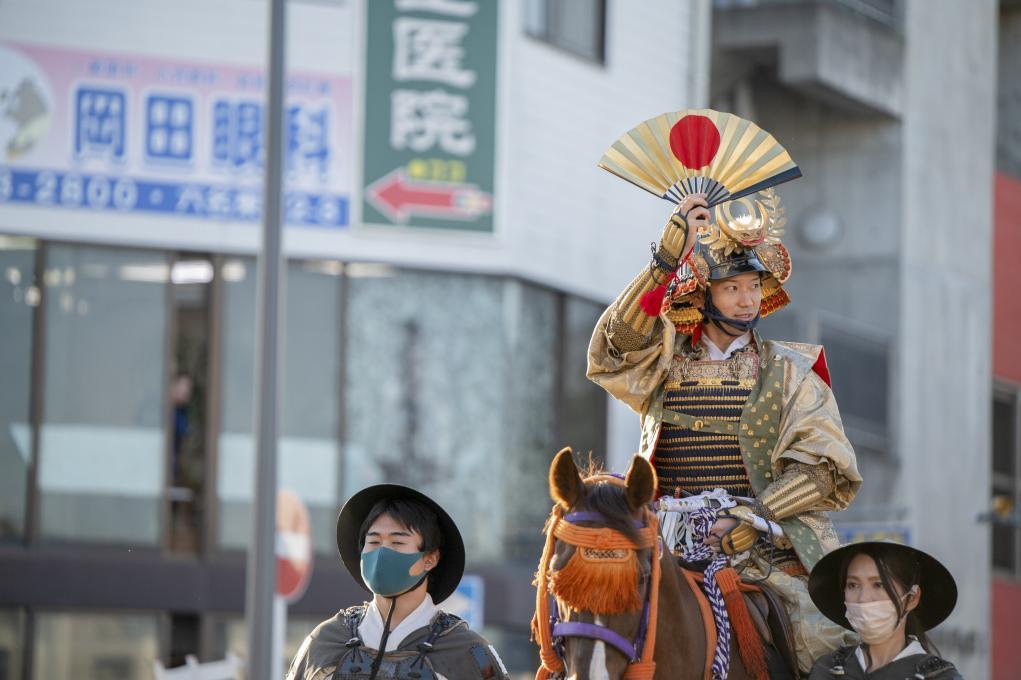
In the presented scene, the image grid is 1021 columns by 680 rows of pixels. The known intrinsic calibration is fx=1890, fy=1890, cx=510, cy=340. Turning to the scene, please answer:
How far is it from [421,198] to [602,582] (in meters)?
13.5

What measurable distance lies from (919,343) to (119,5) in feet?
37.4

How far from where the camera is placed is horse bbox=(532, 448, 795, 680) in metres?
5.26

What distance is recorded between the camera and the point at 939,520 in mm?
24828

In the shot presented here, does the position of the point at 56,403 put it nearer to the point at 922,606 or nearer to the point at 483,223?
the point at 483,223

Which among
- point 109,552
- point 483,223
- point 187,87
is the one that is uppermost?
point 187,87

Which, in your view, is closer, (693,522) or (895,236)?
(693,522)

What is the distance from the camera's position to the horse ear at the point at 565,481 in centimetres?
541

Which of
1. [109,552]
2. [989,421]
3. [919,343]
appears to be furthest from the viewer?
[989,421]

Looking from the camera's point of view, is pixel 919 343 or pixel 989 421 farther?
pixel 989 421

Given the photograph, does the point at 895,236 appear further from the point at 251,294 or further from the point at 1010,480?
the point at 251,294

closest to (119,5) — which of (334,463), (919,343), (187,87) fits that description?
(187,87)

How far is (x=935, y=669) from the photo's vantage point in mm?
5961

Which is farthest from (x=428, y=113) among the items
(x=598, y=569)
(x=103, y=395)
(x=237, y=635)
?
(x=598, y=569)

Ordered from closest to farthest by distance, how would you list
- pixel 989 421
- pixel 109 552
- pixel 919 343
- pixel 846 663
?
pixel 846 663 < pixel 109 552 < pixel 919 343 < pixel 989 421
